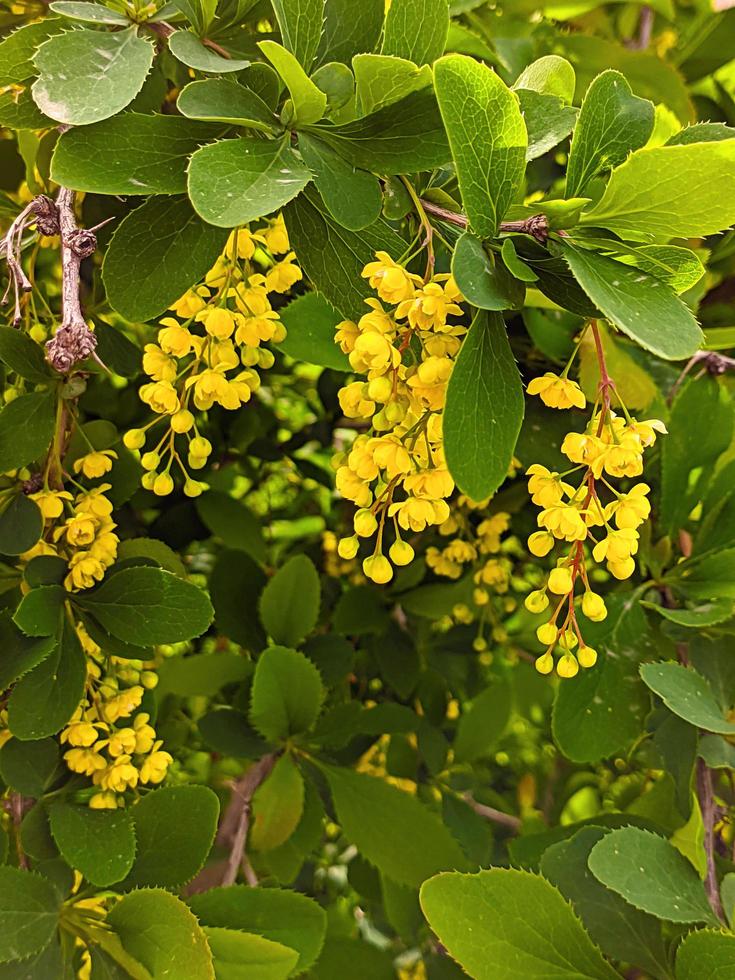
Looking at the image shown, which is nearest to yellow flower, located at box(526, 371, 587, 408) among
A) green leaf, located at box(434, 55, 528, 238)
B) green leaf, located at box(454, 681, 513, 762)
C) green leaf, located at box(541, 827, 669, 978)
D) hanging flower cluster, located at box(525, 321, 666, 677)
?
hanging flower cluster, located at box(525, 321, 666, 677)

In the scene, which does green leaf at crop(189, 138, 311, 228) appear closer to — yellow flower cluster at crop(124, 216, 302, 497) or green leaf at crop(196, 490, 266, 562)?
yellow flower cluster at crop(124, 216, 302, 497)

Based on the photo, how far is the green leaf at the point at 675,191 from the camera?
478mm

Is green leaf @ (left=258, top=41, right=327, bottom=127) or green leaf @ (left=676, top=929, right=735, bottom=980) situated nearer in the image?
green leaf @ (left=258, top=41, right=327, bottom=127)

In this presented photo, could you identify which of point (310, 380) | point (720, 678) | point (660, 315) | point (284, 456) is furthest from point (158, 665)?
point (660, 315)

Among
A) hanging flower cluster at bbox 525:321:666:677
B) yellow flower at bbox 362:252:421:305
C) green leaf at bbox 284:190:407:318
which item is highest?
yellow flower at bbox 362:252:421:305

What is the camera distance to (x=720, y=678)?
83 centimetres

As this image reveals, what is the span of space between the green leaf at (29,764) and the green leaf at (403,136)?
1.83ft

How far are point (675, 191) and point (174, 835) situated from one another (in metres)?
0.65

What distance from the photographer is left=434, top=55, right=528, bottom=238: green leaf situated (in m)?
0.48

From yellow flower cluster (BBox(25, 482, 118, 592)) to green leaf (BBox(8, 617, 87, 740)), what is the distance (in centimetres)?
5

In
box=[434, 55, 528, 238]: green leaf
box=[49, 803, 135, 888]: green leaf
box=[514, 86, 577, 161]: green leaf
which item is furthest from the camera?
box=[49, 803, 135, 888]: green leaf

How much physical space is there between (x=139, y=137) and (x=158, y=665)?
71cm

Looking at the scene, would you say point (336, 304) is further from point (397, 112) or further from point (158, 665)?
point (158, 665)

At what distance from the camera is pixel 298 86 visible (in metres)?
0.53
